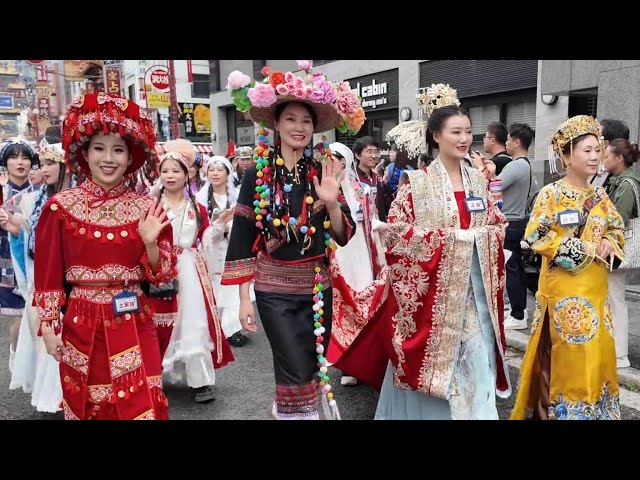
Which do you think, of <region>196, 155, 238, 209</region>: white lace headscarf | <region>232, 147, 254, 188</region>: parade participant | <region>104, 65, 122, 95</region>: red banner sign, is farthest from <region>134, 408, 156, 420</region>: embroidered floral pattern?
A: <region>104, 65, 122, 95</region>: red banner sign

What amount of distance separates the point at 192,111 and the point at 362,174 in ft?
90.7

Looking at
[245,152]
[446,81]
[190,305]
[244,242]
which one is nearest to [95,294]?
[244,242]

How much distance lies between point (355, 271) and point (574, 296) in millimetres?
1981

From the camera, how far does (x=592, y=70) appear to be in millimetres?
8766

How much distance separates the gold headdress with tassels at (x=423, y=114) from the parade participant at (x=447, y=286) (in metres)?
0.06

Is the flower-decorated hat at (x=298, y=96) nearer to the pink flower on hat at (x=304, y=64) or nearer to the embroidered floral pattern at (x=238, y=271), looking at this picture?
the pink flower on hat at (x=304, y=64)

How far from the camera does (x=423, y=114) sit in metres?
3.60

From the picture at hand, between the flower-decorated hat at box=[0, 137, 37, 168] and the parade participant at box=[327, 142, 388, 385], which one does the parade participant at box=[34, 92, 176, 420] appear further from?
the flower-decorated hat at box=[0, 137, 37, 168]

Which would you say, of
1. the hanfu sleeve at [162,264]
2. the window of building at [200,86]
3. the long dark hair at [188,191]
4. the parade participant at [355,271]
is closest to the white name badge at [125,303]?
the hanfu sleeve at [162,264]

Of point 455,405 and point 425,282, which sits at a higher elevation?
point 425,282

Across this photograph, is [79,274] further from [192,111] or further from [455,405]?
[192,111]

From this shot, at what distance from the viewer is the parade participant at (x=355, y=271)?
14.4ft

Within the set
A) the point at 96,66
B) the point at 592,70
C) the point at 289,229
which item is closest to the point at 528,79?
the point at 592,70

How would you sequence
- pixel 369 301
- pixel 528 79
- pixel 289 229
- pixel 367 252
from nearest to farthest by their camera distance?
pixel 289 229
pixel 369 301
pixel 367 252
pixel 528 79
